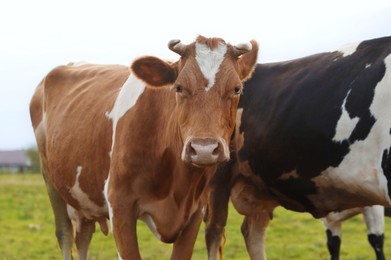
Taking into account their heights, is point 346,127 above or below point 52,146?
above

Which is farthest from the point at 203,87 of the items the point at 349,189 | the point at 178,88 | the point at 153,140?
the point at 349,189

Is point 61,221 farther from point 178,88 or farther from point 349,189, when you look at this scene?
point 178,88

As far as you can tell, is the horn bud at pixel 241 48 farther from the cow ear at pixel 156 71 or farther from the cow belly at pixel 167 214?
the cow belly at pixel 167 214

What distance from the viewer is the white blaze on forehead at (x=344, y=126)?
6133mm

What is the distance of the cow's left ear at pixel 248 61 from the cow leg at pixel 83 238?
10.2ft

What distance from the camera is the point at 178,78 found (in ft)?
16.8

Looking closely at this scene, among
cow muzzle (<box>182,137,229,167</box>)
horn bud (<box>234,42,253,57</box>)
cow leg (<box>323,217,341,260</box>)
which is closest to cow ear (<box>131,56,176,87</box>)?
horn bud (<box>234,42,253,57</box>)

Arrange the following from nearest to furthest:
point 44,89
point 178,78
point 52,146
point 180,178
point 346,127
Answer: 1. point 178,78
2. point 180,178
3. point 346,127
4. point 52,146
5. point 44,89

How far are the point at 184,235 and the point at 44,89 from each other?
289cm

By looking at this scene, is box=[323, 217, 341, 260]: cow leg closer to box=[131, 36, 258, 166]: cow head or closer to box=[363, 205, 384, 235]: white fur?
box=[363, 205, 384, 235]: white fur

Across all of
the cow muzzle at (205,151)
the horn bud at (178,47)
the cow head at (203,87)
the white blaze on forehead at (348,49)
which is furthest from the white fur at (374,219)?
the cow muzzle at (205,151)

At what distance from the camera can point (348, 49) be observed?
263 inches

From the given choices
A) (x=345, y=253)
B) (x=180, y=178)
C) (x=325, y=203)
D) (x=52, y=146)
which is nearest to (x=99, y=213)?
(x=52, y=146)

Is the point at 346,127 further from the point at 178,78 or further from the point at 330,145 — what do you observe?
the point at 178,78
